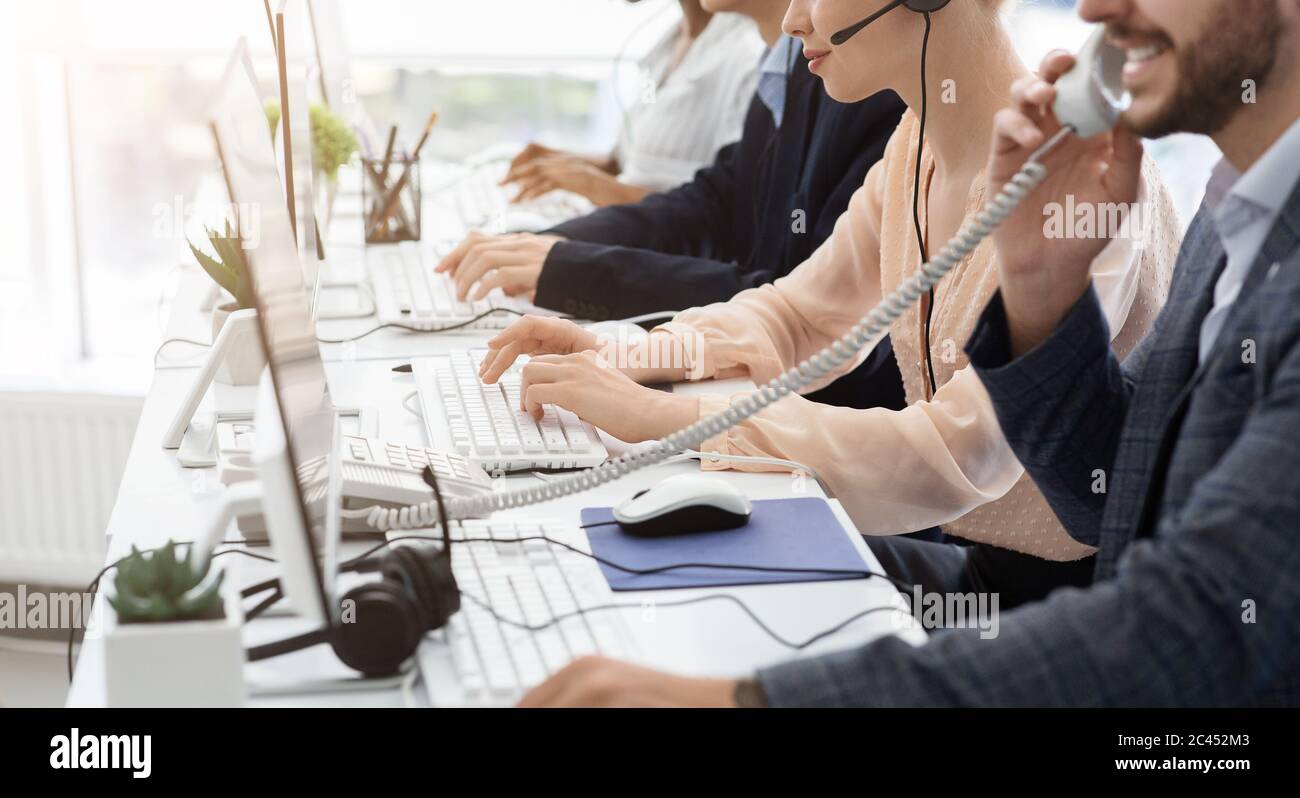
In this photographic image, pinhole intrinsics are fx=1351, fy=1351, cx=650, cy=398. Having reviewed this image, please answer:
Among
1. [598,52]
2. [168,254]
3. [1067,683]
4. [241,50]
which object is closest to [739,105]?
[598,52]

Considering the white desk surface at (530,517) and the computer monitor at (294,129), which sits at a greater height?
the computer monitor at (294,129)

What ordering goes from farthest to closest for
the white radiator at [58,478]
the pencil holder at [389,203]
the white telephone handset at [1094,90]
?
the white radiator at [58,478] < the pencil holder at [389,203] < the white telephone handset at [1094,90]

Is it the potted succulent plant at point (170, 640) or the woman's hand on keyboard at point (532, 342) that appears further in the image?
the woman's hand on keyboard at point (532, 342)

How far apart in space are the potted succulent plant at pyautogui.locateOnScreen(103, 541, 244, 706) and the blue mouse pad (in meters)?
0.31

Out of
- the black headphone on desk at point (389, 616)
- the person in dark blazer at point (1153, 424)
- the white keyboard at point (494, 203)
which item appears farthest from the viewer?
the white keyboard at point (494, 203)

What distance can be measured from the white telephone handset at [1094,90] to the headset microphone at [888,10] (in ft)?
1.39

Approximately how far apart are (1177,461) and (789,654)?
29 centimetres

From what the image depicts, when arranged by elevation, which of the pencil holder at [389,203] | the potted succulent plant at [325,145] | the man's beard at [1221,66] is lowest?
the man's beard at [1221,66]

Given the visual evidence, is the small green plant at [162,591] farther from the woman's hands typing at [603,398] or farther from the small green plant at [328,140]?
the small green plant at [328,140]

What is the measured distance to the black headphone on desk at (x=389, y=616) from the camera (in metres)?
0.88

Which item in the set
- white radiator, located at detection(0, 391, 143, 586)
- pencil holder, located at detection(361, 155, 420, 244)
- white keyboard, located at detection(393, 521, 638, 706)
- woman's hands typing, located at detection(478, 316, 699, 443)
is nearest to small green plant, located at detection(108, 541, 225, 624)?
white keyboard, located at detection(393, 521, 638, 706)

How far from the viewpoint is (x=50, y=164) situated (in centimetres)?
283

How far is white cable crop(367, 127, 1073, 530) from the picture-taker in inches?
41.6

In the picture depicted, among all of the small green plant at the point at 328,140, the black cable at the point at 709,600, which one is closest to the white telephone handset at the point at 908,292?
the black cable at the point at 709,600
